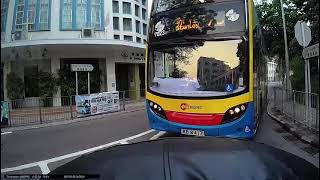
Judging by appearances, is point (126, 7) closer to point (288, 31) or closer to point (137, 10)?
point (137, 10)

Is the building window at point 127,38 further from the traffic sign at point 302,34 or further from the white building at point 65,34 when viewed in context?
the traffic sign at point 302,34

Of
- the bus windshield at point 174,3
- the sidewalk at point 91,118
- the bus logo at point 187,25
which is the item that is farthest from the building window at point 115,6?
the bus logo at point 187,25

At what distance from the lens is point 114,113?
5258 millimetres

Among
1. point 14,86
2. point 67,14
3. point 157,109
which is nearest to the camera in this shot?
point 14,86

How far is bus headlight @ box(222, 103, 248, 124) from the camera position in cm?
680

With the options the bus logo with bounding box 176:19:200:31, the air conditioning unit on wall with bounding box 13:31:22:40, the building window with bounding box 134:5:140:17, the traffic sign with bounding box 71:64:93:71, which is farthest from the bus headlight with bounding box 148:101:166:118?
the air conditioning unit on wall with bounding box 13:31:22:40

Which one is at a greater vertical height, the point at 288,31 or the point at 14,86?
the point at 288,31

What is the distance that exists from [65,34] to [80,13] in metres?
0.17

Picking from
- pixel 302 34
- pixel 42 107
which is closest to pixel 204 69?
pixel 302 34

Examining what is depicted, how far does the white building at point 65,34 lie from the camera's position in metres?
2.90

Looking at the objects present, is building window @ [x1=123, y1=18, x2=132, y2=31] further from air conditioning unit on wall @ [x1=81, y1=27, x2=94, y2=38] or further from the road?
the road

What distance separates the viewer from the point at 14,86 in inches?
112

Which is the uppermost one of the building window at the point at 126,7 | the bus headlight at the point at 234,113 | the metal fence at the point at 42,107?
the building window at the point at 126,7

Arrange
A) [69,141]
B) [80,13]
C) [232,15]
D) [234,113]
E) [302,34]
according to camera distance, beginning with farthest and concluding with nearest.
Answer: [234,113], [232,15], [302,34], [69,141], [80,13]
